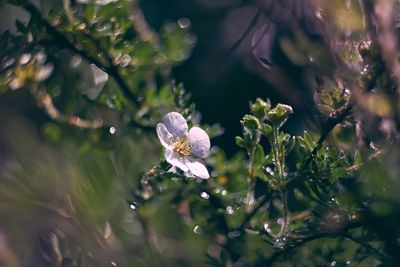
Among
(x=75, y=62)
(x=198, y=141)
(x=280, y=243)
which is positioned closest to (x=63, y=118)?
(x=75, y=62)

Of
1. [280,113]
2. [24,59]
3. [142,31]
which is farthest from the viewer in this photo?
[142,31]

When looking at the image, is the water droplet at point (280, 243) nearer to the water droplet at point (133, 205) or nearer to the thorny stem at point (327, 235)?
the thorny stem at point (327, 235)

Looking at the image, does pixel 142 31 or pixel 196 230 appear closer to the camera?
pixel 196 230

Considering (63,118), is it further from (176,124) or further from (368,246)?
(368,246)

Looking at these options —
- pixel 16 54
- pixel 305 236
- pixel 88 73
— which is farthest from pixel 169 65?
pixel 305 236

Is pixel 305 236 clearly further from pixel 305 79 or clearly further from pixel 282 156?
pixel 305 79

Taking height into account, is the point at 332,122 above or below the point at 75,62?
above

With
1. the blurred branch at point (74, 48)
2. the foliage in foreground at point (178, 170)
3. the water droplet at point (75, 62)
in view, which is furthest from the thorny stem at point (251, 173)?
the water droplet at point (75, 62)

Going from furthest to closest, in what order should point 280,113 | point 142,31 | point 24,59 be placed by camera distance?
point 142,31 → point 24,59 → point 280,113
